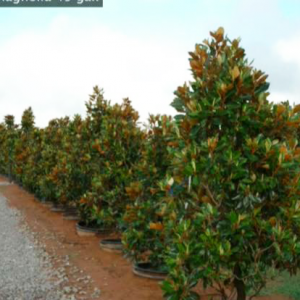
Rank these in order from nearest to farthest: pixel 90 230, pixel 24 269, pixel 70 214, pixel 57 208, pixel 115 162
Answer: pixel 24 269
pixel 115 162
pixel 90 230
pixel 70 214
pixel 57 208

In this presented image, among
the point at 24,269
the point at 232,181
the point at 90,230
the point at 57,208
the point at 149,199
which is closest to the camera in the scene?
the point at 232,181

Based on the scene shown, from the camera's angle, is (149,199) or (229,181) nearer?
(229,181)

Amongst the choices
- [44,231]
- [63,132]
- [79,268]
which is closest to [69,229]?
[44,231]

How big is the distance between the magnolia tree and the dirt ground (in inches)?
94.5

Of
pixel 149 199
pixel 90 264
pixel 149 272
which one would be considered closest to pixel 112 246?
pixel 90 264

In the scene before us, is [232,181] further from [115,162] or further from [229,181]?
[115,162]

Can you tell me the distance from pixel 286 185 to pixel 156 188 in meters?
2.97

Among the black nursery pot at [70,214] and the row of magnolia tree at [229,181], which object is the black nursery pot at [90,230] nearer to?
the black nursery pot at [70,214]

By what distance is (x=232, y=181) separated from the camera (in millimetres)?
4770

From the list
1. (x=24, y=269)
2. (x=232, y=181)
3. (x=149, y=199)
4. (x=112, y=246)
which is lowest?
(x=24, y=269)

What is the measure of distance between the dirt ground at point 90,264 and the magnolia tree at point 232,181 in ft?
7.87

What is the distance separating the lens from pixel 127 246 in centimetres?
766

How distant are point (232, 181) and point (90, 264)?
5327 mm

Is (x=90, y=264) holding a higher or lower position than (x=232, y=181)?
lower
